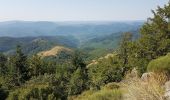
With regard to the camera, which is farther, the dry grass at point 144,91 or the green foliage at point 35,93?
the green foliage at point 35,93

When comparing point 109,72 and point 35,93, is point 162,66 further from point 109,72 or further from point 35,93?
point 109,72

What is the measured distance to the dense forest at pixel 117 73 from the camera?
1193 centimetres

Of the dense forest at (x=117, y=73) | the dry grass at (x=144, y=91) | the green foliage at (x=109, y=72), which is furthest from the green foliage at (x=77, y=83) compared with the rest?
the dry grass at (x=144, y=91)

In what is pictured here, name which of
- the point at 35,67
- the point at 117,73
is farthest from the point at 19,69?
the point at 117,73

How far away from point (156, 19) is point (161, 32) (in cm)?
204

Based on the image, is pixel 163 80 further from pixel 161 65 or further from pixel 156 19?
pixel 156 19

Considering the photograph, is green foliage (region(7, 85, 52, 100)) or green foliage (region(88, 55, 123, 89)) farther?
green foliage (region(88, 55, 123, 89))

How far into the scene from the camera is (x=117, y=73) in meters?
61.1

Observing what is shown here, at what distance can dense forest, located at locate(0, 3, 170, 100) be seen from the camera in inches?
470

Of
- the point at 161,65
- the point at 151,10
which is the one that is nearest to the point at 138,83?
the point at 161,65

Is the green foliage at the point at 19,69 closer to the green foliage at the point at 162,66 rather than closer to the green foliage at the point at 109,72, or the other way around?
the green foliage at the point at 109,72

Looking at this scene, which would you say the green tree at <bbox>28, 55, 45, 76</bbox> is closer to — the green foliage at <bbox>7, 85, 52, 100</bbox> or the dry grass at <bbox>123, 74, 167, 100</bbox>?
the green foliage at <bbox>7, 85, 52, 100</bbox>

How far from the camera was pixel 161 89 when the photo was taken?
35.3ft

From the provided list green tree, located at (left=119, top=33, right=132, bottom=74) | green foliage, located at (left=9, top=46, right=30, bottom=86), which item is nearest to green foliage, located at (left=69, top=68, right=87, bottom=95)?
green foliage, located at (left=9, top=46, right=30, bottom=86)
